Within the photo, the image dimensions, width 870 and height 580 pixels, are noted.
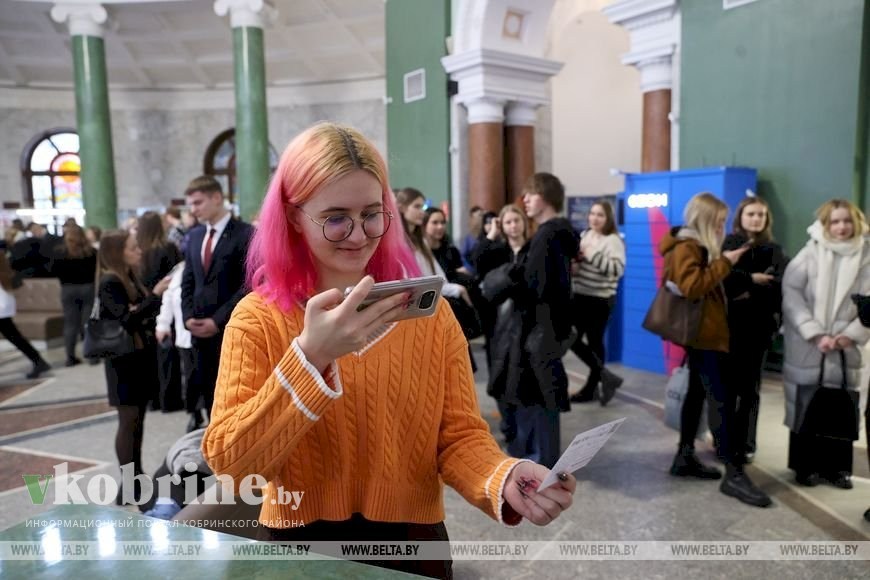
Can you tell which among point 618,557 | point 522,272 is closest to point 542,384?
point 522,272

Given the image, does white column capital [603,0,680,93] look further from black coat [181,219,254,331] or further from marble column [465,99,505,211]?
black coat [181,219,254,331]

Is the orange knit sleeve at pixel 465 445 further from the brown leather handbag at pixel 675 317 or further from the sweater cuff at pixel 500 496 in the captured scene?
the brown leather handbag at pixel 675 317

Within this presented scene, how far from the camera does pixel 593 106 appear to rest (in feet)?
43.5

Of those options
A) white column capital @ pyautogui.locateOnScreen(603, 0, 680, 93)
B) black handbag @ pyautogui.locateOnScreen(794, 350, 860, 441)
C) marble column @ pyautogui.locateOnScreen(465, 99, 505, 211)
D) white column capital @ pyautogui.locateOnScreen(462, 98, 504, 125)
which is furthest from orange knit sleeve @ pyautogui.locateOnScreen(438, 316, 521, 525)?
white column capital @ pyautogui.locateOnScreen(462, 98, 504, 125)

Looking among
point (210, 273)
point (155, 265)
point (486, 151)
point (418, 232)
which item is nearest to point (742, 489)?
point (418, 232)

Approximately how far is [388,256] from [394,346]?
0.24m

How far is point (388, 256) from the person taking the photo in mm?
1515

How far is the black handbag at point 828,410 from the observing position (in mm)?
3438

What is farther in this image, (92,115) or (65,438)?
(92,115)

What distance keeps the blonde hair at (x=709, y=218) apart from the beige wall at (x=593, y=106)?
31.8 feet

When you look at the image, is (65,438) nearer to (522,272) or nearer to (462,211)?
(522,272)

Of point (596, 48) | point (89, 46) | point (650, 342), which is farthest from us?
point (596, 48)

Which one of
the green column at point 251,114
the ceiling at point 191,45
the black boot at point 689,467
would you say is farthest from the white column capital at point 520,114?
the black boot at point 689,467

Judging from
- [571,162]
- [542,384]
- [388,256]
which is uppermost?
[571,162]
